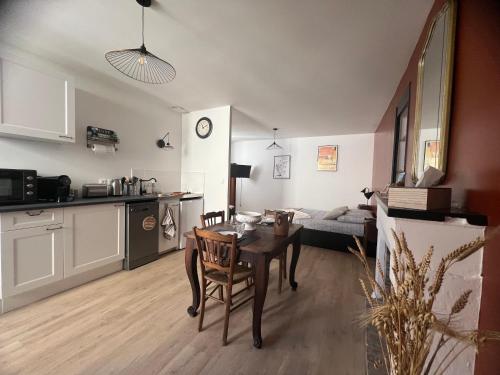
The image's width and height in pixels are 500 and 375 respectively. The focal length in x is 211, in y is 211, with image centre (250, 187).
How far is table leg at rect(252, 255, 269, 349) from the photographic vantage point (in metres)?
1.52

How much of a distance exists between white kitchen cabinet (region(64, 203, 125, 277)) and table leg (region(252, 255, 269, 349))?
1966 mm

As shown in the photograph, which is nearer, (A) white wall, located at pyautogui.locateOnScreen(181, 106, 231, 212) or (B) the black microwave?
(B) the black microwave

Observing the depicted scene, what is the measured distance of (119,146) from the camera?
3.12 meters

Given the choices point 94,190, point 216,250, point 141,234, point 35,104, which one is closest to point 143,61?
point 35,104

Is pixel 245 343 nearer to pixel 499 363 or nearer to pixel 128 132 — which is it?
pixel 499 363

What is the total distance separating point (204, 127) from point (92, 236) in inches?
92.5

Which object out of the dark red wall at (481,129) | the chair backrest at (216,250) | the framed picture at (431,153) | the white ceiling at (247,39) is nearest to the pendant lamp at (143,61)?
the white ceiling at (247,39)

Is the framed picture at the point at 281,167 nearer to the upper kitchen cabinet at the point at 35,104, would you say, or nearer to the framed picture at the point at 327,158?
the framed picture at the point at 327,158

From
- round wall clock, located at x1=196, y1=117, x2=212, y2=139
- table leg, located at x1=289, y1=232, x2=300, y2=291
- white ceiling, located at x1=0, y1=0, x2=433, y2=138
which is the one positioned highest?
white ceiling, located at x1=0, y1=0, x2=433, y2=138

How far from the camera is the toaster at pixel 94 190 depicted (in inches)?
99.5

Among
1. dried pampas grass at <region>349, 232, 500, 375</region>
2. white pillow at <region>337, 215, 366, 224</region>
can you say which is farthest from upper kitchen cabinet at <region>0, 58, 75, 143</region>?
white pillow at <region>337, 215, 366, 224</region>

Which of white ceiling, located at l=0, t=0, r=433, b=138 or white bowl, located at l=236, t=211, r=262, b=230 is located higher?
white ceiling, located at l=0, t=0, r=433, b=138

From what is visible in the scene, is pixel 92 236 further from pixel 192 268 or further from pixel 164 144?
pixel 164 144

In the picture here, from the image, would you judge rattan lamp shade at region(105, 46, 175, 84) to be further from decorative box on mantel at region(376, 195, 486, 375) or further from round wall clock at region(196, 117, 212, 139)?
decorative box on mantel at region(376, 195, 486, 375)
